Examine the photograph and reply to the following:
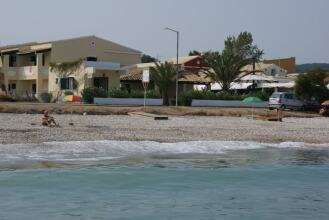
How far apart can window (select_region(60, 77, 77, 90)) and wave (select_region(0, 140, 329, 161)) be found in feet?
112

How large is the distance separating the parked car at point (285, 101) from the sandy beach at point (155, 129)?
8.51 metres

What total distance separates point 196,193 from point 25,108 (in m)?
23.8

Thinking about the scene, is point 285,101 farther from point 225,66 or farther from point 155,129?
point 155,129

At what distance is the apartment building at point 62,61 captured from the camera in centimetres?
5934

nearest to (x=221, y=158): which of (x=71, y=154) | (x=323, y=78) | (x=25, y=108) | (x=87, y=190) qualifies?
(x=71, y=154)

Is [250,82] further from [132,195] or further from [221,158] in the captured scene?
[132,195]

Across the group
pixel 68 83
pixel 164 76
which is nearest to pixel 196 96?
pixel 164 76

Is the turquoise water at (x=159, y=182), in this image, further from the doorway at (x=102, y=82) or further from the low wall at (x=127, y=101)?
the doorway at (x=102, y=82)

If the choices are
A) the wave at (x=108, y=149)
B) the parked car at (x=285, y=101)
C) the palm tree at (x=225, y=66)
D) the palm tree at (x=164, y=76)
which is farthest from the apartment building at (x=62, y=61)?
the wave at (x=108, y=149)

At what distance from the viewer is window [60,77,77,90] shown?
59.8 metres

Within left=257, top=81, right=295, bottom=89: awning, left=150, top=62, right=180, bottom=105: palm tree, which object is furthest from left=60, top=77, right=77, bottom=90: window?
left=257, top=81, right=295, bottom=89: awning

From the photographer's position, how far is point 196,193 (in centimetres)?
1800

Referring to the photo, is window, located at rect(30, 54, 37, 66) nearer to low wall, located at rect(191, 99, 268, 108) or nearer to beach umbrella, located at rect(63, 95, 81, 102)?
beach umbrella, located at rect(63, 95, 81, 102)

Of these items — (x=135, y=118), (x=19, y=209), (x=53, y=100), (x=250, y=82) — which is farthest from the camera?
(x=250, y=82)
